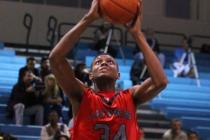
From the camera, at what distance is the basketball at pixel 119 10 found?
3.20 m

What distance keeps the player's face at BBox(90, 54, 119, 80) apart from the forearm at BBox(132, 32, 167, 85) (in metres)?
0.19

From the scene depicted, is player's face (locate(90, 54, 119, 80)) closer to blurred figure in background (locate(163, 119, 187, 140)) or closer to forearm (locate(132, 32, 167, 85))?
forearm (locate(132, 32, 167, 85))

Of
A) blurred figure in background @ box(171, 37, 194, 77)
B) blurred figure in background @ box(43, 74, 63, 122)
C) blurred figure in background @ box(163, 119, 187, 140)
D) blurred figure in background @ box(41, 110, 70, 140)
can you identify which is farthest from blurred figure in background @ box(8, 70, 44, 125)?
blurred figure in background @ box(171, 37, 194, 77)

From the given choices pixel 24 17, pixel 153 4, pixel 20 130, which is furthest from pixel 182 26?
pixel 20 130

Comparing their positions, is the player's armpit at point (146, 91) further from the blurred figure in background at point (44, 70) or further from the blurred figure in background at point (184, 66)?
the blurred figure in background at point (184, 66)

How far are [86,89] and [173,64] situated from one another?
967cm

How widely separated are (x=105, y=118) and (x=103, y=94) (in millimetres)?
175

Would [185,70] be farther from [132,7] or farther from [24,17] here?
[132,7]

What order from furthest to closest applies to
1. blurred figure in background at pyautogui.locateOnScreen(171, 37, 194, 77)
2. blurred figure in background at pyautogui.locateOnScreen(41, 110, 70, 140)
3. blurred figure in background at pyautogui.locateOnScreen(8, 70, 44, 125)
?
blurred figure in background at pyautogui.locateOnScreen(171, 37, 194, 77) < blurred figure in background at pyautogui.locateOnScreen(8, 70, 44, 125) < blurred figure in background at pyautogui.locateOnScreen(41, 110, 70, 140)

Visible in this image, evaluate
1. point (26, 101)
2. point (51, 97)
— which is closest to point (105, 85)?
point (26, 101)

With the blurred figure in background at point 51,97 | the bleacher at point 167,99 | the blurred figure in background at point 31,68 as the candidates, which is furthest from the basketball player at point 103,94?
the blurred figure in background at point 31,68

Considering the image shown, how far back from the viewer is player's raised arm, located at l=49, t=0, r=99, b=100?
3204mm

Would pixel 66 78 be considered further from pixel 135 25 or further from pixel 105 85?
pixel 135 25

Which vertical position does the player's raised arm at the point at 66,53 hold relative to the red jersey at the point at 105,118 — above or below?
above
